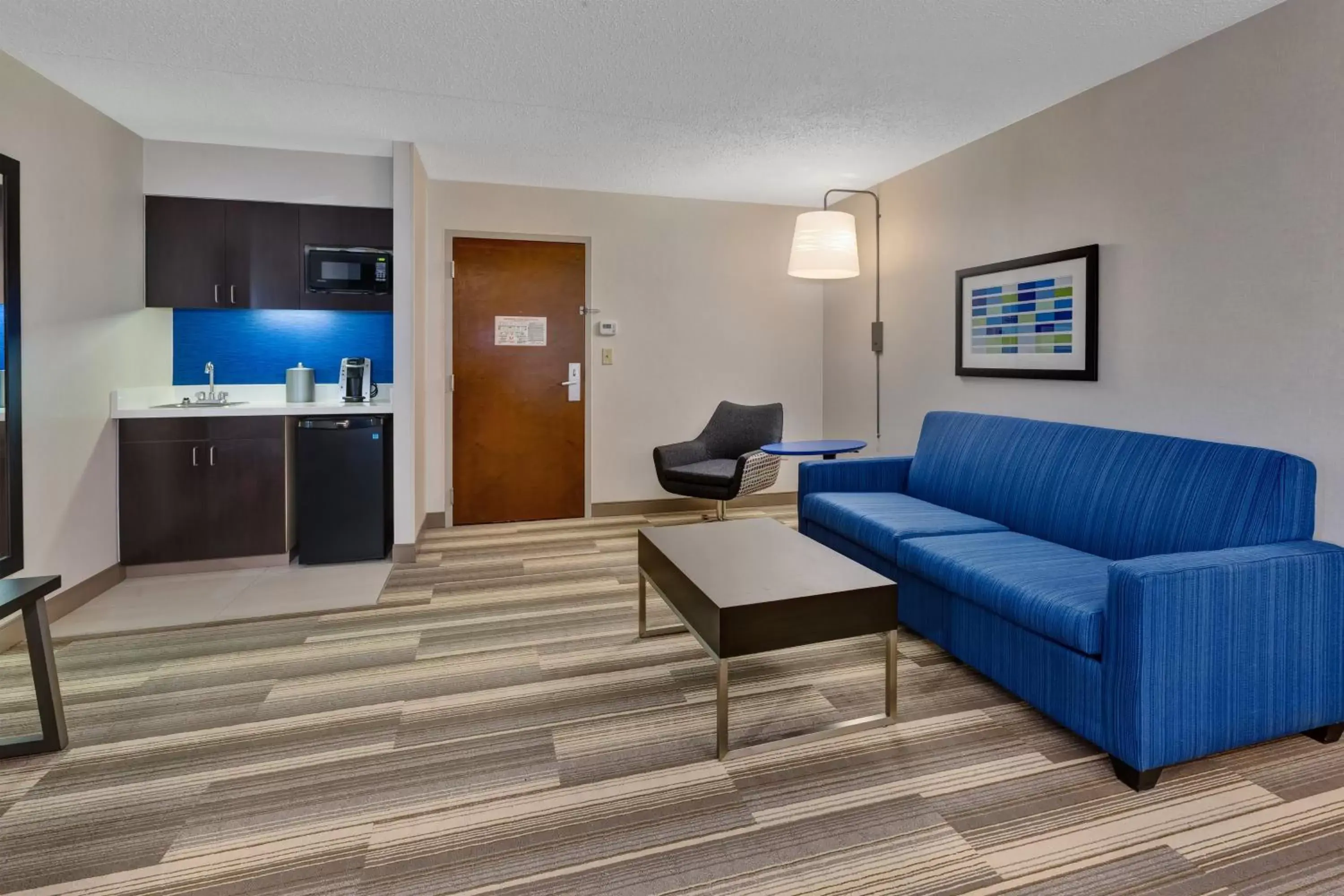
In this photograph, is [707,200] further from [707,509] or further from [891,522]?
[891,522]

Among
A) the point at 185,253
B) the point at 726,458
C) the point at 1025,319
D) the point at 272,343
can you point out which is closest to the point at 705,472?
the point at 726,458

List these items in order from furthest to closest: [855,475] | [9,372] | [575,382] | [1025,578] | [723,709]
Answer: [575,382] → [855,475] → [9,372] → [1025,578] → [723,709]

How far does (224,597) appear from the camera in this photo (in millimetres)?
3691

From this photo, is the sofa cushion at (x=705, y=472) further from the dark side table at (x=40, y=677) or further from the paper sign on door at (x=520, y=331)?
the dark side table at (x=40, y=677)

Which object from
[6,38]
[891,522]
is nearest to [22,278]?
[6,38]

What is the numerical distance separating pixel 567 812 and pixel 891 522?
1952mm

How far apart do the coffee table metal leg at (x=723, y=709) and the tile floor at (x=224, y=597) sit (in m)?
2.24

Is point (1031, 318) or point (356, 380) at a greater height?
point (1031, 318)

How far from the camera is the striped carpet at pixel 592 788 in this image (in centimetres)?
165

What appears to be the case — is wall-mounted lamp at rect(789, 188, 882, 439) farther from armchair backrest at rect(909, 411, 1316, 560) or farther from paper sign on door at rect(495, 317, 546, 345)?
paper sign on door at rect(495, 317, 546, 345)

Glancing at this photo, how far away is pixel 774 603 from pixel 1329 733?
1819 millimetres

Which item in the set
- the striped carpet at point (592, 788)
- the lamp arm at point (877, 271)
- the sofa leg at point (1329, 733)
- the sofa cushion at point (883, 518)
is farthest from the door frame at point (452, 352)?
the sofa leg at point (1329, 733)

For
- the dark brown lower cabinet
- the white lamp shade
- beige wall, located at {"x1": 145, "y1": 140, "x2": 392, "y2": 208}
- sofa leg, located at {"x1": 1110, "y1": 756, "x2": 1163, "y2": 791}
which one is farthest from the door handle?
sofa leg, located at {"x1": 1110, "y1": 756, "x2": 1163, "y2": 791}

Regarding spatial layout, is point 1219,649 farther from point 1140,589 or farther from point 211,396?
point 211,396
